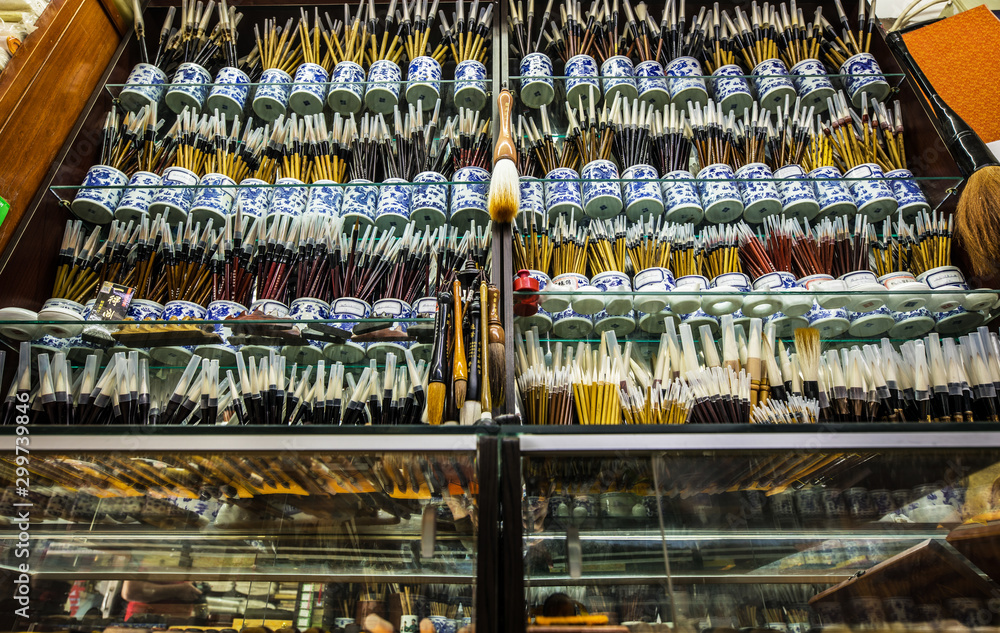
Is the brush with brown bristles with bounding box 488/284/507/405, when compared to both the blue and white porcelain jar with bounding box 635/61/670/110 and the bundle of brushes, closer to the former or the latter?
the bundle of brushes

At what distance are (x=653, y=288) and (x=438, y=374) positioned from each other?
0.71 meters

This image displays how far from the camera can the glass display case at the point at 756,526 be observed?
1.24m

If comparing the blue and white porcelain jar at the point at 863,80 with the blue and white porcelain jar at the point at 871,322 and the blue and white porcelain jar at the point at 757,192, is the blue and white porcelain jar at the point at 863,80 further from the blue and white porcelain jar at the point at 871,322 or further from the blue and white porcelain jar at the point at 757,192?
the blue and white porcelain jar at the point at 871,322

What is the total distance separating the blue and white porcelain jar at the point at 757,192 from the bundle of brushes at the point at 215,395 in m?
1.20

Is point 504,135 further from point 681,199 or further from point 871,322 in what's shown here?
point 871,322

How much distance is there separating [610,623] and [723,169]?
5.06 ft

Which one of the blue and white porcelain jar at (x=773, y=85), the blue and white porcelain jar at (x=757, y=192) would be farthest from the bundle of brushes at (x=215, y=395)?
Answer: the blue and white porcelain jar at (x=773, y=85)

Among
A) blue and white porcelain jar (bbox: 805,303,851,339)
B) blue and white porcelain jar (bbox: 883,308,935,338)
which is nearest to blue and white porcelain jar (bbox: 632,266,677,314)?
blue and white porcelain jar (bbox: 805,303,851,339)

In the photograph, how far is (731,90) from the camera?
96.3 inches

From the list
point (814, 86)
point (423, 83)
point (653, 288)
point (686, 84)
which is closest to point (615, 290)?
point (653, 288)

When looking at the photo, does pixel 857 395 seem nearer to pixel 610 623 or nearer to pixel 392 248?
pixel 610 623

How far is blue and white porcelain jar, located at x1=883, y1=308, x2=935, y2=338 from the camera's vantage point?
6.37 feet

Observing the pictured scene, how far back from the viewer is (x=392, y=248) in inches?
83.9

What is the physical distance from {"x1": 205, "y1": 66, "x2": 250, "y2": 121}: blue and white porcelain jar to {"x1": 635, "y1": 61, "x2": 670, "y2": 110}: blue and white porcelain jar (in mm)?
1429
